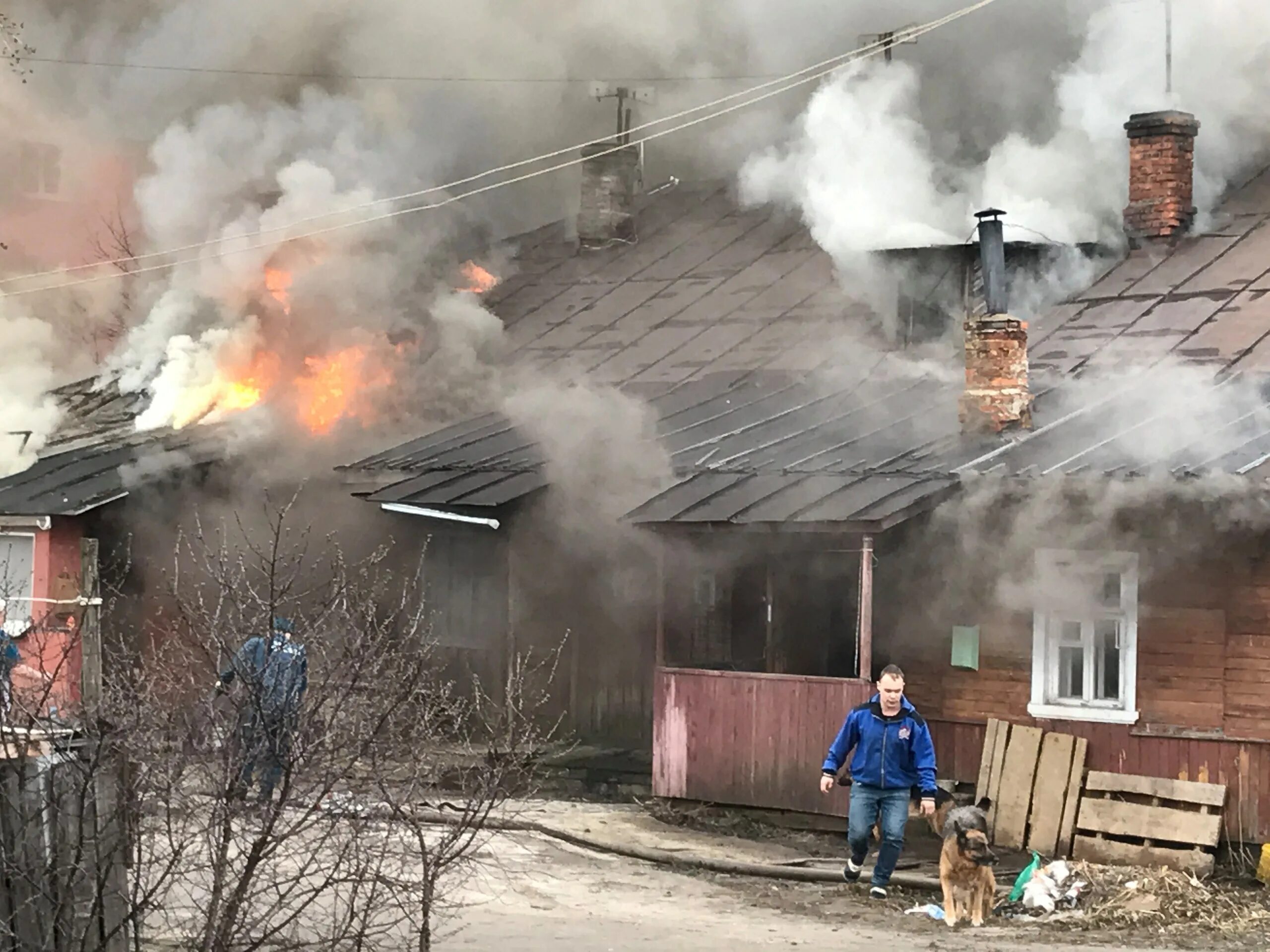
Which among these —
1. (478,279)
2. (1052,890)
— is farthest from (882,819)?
(478,279)

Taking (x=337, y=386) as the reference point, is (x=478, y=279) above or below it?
above

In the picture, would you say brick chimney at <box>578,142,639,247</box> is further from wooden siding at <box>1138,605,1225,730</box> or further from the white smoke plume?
wooden siding at <box>1138,605,1225,730</box>

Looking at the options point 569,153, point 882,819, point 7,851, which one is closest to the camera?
point 7,851

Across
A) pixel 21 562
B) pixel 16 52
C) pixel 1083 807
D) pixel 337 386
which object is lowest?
pixel 1083 807

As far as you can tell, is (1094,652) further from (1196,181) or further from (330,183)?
(330,183)

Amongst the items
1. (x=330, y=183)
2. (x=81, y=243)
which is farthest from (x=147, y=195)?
(x=81, y=243)

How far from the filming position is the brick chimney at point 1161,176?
18.1 meters

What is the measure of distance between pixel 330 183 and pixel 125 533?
764 cm

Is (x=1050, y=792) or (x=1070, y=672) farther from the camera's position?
(x=1070, y=672)

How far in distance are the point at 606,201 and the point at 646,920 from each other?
15.1m

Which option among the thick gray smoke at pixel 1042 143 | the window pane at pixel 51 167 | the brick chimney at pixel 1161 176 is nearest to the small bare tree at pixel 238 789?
the brick chimney at pixel 1161 176

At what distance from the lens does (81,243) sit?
36.6 m

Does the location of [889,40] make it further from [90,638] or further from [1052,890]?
[90,638]

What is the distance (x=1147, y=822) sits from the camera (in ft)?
40.6
